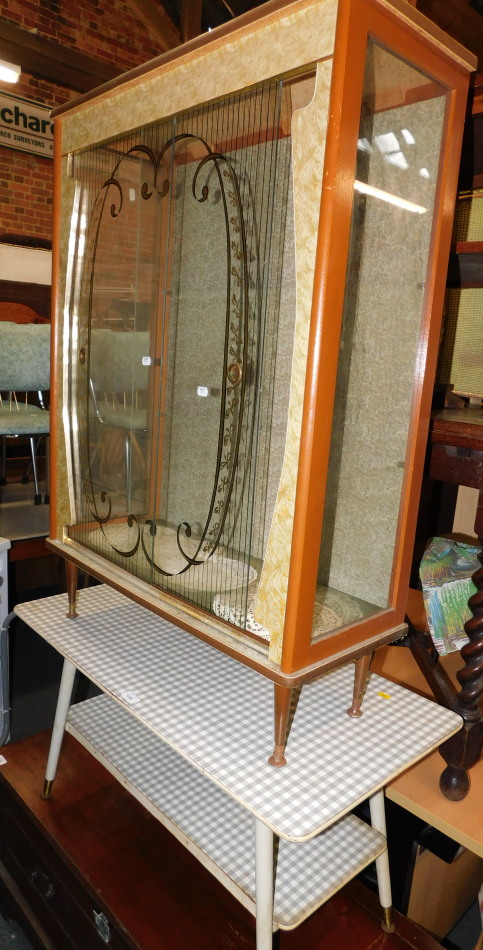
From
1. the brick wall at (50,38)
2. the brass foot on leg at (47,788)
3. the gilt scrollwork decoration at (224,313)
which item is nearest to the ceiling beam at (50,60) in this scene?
the brick wall at (50,38)

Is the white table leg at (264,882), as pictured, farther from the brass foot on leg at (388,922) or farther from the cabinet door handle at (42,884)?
the cabinet door handle at (42,884)

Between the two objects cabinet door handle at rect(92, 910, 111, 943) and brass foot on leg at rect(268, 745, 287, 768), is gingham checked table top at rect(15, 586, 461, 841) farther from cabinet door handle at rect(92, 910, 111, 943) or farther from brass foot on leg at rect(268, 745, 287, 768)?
cabinet door handle at rect(92, 910, 111, 943)

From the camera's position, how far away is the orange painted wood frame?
31.8 inches

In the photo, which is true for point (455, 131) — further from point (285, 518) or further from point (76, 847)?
point (76, 847)

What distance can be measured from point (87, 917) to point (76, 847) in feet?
0.42

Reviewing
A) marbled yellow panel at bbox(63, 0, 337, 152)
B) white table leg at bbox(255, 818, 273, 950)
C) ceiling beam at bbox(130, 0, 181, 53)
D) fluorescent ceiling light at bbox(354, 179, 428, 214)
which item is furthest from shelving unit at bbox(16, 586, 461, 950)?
ceiling beam at bbox(130, 0, 181, 53)

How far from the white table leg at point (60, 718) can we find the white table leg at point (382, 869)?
0.65m

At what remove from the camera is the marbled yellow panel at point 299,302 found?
82 cm

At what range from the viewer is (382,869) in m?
1.23

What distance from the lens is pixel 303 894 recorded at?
108 centimetres

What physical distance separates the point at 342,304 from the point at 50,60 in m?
4.92

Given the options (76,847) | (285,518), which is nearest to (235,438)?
(285,518)

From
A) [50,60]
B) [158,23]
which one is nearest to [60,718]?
[50,60]

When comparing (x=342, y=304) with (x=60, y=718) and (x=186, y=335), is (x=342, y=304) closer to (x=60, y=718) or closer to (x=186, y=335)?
(x=186, y=335)
